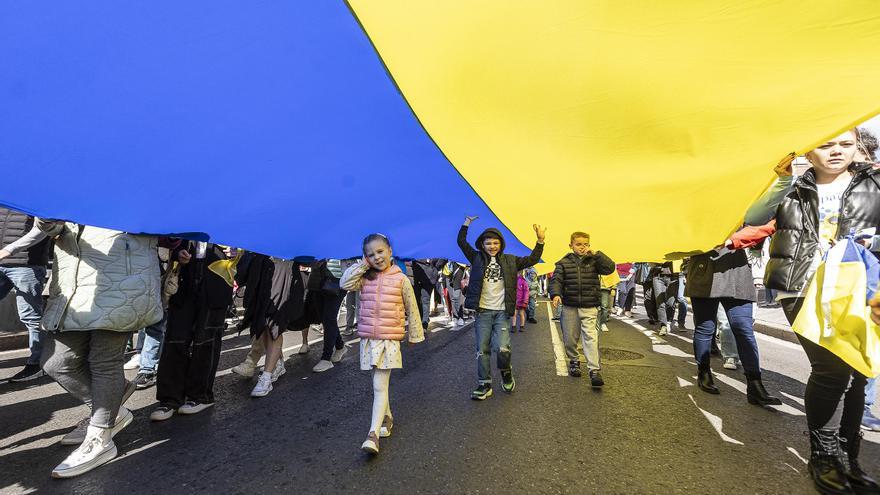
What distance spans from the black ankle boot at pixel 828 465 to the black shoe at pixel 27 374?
23.7 feet

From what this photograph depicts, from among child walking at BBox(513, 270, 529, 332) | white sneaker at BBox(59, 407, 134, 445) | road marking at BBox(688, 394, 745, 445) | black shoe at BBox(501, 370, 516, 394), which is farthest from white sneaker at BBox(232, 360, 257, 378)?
child walking at BBox(513, 270, 529, 332)

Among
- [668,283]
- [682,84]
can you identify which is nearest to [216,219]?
[682,84]

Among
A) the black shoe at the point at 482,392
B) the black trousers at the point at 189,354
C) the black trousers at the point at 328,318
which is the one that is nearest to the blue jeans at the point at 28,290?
the black trousers at the point at 189,354

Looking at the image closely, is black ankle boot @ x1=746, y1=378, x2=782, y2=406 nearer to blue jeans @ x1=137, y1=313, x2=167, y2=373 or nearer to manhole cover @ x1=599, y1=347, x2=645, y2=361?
manhole cover @ x1=599, y1=347, x2=645, y2=361

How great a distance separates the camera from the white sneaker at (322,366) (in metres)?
5.68

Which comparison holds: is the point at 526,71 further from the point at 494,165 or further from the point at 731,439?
the point at 731,439

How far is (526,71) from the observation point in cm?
211

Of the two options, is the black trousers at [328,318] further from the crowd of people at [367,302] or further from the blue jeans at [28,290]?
the blue jeans at [28,290]

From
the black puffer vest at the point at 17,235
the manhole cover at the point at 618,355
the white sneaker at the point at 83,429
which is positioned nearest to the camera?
the white sneaker at the point at 83,429

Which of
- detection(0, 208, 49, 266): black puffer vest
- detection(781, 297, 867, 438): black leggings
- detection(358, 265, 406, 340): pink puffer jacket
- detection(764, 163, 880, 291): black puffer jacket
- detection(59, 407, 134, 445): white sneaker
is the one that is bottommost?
detection(59, 407, 134, 445): white sneaker

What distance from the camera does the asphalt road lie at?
2.67 m

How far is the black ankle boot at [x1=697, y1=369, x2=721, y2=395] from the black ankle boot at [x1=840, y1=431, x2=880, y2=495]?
2.07 metres

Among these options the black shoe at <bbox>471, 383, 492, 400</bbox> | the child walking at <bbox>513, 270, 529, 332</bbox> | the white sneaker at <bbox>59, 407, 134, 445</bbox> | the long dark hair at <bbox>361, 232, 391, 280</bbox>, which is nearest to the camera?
the white sneaker at <bbox>59, 407, 134, 445</bbox>

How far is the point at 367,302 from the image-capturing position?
3529mm
